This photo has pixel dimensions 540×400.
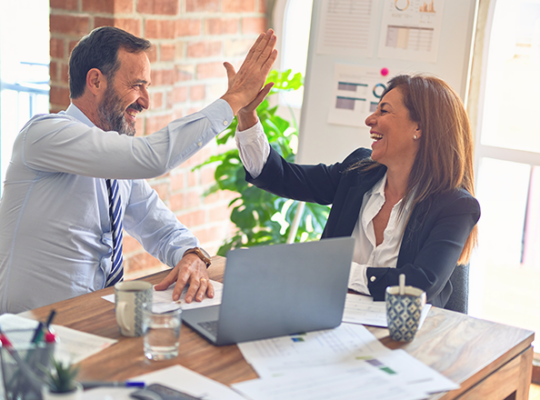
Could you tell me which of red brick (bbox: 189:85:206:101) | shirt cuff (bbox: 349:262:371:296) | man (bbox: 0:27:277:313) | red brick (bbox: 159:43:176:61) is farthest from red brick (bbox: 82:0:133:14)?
shirt cuff (bbox: 349:262:371:296)

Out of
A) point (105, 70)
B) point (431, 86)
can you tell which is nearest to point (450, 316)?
point (431, 86)

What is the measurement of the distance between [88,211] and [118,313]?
56 centimetres

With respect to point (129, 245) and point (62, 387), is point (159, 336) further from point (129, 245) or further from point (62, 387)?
point (129, 245)

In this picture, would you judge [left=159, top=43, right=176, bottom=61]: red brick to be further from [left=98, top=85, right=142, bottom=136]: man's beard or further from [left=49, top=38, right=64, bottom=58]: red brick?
[left=98, top=85, right=142, bottom=136]: man's beard

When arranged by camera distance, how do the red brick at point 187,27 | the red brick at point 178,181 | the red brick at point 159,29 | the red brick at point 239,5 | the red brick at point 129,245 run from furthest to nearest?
the red brick at point 239,5, the red brick at point 178,181, the red brick at point 187,27, the red brick at point 129,245, the red brick at point 159,29

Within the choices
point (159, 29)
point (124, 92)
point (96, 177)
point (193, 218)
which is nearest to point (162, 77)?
point (159, 29)

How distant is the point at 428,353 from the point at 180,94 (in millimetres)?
2048

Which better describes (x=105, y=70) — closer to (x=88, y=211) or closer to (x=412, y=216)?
(x=88, y=211)

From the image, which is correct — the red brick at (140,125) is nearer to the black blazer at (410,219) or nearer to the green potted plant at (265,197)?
the green potted plant at (265,197)

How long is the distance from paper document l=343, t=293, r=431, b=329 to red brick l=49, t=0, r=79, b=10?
1.74 metres


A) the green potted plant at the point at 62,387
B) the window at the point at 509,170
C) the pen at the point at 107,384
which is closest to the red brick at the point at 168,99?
the window at the point at 509,170

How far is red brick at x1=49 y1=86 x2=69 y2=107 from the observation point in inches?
102

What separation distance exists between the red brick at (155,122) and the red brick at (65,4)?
542 millimetres

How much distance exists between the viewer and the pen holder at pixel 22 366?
2.82ft
